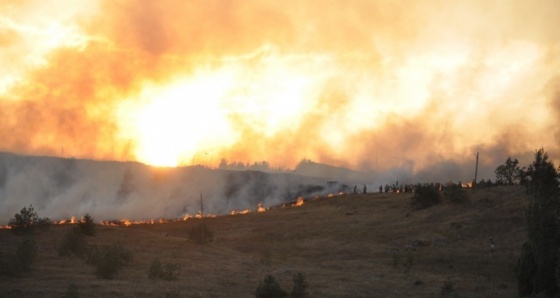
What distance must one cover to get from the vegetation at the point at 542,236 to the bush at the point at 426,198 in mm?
56919

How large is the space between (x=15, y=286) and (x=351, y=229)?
63.2 m

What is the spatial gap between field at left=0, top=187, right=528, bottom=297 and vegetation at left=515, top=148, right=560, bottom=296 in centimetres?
406

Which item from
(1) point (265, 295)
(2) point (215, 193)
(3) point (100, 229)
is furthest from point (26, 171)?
(1) point (265, 295)

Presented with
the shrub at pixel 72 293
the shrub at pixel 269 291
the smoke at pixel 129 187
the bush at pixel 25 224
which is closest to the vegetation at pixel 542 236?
the shrub at pixel 269 291

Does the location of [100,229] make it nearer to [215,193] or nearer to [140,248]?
[140,248]

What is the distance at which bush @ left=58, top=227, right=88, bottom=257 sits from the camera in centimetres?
6109

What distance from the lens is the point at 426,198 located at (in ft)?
344

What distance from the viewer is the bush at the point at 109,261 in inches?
1972

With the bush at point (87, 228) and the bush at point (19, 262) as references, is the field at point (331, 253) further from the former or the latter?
the bush at point (87, 228)

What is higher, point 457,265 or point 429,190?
point 429,190

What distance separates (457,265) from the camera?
224 feet

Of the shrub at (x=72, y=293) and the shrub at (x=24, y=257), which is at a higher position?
the shrub at (x=24, y=257)

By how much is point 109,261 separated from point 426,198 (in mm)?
67785

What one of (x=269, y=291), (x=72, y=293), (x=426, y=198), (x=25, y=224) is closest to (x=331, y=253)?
(x=426, y=198)
